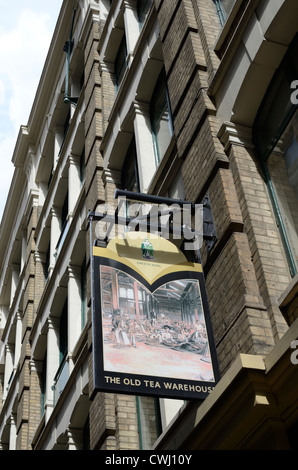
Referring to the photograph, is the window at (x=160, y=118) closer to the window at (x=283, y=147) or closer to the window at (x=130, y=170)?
the window at (x=130, y=170)

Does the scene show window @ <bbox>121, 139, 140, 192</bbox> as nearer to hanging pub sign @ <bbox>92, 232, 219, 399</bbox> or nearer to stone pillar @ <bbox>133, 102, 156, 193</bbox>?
stone pillar @ <bbox>133, 102, 156, 193</bbox>

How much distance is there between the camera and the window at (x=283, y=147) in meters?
7.46

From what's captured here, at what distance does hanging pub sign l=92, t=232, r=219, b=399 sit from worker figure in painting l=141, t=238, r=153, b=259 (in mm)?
12

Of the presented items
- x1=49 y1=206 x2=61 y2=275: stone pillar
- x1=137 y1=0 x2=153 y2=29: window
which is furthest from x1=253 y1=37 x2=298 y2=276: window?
x1=49 y1=206 x2=61 y2=275: stone pillar

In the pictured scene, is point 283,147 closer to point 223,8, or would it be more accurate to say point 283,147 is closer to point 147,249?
point 147,249

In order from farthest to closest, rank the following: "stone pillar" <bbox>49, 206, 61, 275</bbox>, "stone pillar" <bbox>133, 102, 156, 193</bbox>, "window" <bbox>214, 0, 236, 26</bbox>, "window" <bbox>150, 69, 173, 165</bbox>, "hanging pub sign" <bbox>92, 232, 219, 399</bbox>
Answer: "stone pillar" <bbox>49, 206, 61, 275</bbox>
"window" <bbox>150, 69, 173, 165</bbox>
"stone pillar" <bbox>133, 102, 156, 193</bbox>
"window" <bbox>214, 0, 236, 26</bbox>
"hanging pub sign" <bbox>92, 232, 219, 399</bbox>

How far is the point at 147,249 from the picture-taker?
7.97m

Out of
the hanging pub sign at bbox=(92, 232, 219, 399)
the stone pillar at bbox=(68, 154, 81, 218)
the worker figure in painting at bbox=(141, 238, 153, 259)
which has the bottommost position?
the hanging pub sign at bbox=(92, 232, 219, 399)

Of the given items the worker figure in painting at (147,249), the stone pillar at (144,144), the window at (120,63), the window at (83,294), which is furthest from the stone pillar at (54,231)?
the worker figure in painting at (147,249)

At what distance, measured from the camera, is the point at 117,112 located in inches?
574

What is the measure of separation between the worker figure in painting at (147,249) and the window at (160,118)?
4.15 m

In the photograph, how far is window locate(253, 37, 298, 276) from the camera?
746cm

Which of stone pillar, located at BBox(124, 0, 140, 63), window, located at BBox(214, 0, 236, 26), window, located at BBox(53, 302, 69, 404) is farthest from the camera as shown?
window, located at BBox(53, 302, 69, 404)

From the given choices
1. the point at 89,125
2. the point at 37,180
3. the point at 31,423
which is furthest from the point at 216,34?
the point at 37,180
